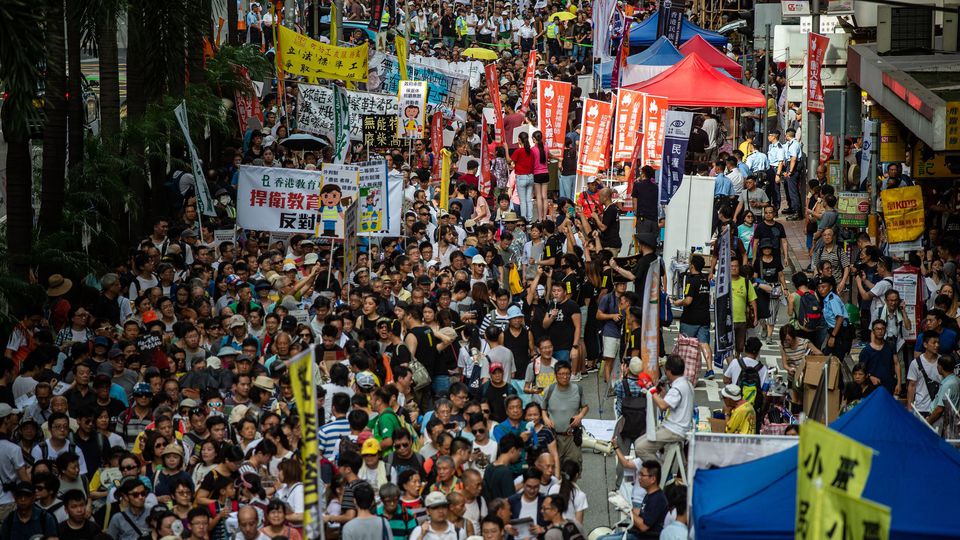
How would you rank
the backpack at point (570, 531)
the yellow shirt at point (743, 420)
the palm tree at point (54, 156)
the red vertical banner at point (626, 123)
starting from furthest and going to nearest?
the red vertical banner at point (626, 123)
the palm tree at point (54, 156)
the yellow shirt at point (743, 420)
the backpack at point (570, 531)

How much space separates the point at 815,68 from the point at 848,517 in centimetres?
2032

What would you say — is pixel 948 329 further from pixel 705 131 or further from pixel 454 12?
pixel 454 12

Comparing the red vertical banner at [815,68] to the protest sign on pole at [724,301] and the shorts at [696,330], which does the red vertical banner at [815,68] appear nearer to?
the protest sign on pole at [724,301]

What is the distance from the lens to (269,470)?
12398mm

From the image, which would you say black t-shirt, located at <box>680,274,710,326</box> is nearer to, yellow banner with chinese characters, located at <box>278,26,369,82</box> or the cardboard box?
the cardboard box

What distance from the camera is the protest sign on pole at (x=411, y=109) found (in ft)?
84.4

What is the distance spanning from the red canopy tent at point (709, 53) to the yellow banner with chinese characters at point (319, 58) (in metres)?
12.4

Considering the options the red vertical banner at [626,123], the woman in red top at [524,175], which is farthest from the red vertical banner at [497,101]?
the red vertical banner at [626,123]

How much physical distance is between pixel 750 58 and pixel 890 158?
67.3 ft

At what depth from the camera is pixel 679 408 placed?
1322cm

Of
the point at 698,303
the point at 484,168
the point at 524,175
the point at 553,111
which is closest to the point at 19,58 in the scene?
the point at 698,303

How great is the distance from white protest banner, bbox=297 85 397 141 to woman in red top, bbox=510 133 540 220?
2286 millimetres

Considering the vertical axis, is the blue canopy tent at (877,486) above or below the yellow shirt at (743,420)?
above

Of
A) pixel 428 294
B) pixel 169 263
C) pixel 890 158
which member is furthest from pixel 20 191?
pixel 890 158
